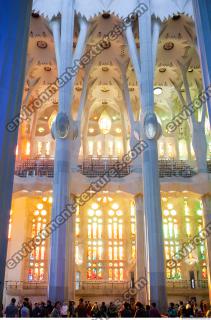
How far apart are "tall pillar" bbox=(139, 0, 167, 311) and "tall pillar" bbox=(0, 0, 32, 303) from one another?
10.1m

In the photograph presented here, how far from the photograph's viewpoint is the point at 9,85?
7.77 metres

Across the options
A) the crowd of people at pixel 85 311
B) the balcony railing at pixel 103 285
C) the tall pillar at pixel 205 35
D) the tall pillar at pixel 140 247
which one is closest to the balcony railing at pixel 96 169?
the tall pillar at pixel 140 247

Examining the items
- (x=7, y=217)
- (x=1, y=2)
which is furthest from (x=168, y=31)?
(x=7, y=217)

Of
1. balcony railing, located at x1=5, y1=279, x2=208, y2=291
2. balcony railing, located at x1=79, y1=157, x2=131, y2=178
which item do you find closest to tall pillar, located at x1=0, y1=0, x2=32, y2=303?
balcony railing, located at x1=79, y1=157, x2=131, y2=178

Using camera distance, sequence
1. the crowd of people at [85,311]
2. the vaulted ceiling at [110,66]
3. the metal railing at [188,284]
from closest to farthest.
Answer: the crowd of people at [85,311]
the vaulted ceiling at [110,66]
the metal railing at [188,284]

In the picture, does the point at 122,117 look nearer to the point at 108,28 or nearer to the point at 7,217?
the point at 108,28

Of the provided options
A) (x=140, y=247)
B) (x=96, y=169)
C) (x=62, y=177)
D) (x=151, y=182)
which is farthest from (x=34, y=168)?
(x=151, y=182)

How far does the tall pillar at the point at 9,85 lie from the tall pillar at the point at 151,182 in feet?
33.2

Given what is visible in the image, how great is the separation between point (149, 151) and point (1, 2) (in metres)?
11.3

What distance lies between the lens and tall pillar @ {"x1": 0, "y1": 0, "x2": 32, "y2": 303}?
23.7ft

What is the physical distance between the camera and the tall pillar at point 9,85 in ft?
23.7

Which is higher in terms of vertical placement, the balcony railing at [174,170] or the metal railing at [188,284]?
the balcony railing at [174,170]

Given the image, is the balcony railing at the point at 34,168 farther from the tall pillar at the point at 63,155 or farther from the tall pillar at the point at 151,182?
the tall pillar at the point at 151,182

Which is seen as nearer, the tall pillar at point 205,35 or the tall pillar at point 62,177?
the tall pillar at point 205,35
